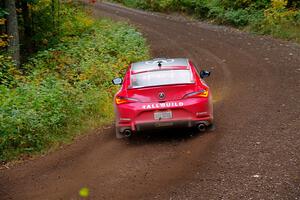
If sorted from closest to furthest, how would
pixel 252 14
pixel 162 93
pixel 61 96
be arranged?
pixel 162 93
pixel 61 96
pixel 252 14

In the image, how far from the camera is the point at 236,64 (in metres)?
18.9

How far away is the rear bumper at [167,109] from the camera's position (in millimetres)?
9812

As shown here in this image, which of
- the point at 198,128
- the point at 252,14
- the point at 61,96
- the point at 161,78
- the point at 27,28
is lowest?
the point at 27,28

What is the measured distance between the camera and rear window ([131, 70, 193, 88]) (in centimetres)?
1012

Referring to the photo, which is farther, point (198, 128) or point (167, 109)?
point (198, 128)

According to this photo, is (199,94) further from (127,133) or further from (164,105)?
(127,133)

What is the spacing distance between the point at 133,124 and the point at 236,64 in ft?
32.4

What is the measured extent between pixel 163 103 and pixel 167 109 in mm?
148

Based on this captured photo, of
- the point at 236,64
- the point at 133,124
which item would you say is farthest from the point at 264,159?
the point at 236,64

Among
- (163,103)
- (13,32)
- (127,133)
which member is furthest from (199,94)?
(13,32)

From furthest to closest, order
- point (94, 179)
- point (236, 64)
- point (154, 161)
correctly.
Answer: point (236, 64), point (154, 161), point (94, 179)

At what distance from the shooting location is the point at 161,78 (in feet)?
33.6

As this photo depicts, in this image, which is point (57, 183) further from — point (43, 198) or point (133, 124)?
point (133, 124)

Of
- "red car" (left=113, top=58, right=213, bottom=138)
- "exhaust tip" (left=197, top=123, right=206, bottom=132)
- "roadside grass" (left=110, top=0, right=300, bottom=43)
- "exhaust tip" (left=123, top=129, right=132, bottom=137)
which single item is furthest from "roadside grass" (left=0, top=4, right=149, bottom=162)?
"roadside grass" (left=110, top=0, right=300, bottom=43)
